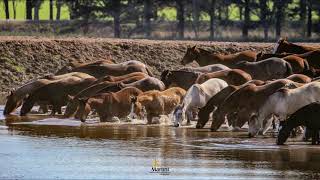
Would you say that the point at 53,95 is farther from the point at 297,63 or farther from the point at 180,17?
the point at 180,17

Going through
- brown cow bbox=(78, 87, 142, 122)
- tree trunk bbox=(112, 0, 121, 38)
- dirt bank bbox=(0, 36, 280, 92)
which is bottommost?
brown cow bbox=(78, 87, 142, 122)

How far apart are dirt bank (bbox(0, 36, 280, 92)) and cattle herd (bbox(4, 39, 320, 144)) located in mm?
4105

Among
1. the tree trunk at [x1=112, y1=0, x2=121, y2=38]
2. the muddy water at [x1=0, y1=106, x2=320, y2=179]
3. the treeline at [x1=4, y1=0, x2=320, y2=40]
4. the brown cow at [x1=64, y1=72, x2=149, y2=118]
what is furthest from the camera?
the treeline at [x1=4, y1=0, x2=320, y2=40]

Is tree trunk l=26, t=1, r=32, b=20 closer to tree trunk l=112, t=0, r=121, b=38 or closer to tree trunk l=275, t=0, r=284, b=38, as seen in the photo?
tree trunk l=112, t=0, r=121, b=38

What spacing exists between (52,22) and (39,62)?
93.2 ft

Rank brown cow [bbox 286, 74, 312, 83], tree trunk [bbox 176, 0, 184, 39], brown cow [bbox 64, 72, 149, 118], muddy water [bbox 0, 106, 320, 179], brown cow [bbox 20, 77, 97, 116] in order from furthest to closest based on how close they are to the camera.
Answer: tree trunk [bbox 176, 0, 184, 39], brown cow [bbox 20, 77, 97, 116], brown cow [bbox 64, 72, 149, 118], brown cow [bbox 286, 74, 312, 83], muddy water [bbox 0, 106, 320, 179]

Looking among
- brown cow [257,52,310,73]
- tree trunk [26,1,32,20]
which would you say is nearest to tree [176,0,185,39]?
tree trunk [26,1,32,20]

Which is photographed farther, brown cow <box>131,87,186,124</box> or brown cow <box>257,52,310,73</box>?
brown cow <box>257,52,310,73</box>

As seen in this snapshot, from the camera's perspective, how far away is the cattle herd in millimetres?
25031

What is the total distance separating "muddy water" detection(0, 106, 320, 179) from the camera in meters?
19.6

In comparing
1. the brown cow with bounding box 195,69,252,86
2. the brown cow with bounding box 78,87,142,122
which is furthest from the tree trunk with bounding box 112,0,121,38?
the brown cow with bounding box 78,87,142,122

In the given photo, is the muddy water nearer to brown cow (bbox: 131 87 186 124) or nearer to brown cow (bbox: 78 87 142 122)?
brown cow (bbox: 131 87 186 124)

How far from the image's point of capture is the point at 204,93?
28422 millimetres

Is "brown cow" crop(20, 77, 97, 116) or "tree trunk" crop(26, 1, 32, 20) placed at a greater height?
"tree trunk" crop(26, 1, 32, 20)
